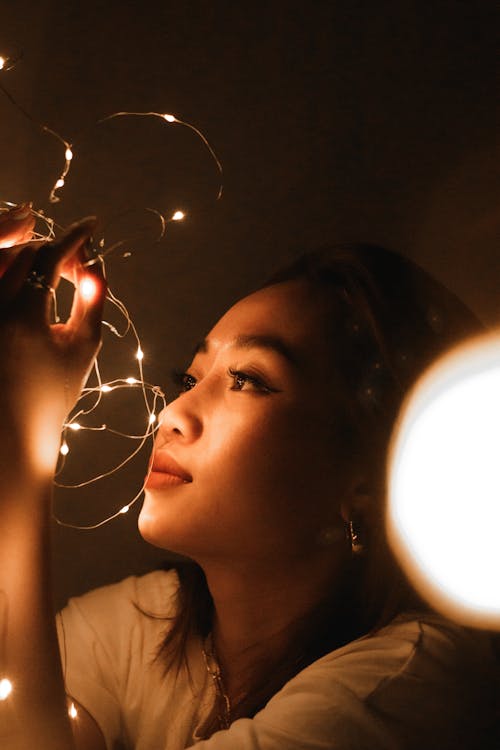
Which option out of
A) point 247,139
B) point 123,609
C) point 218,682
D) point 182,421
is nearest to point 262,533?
point 182,421

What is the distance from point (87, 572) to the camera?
1396 millimetres

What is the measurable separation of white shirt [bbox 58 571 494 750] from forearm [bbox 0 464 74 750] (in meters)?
0.19

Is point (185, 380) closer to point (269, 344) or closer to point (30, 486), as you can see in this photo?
point (269, 344)

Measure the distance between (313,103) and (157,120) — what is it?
0.30 m

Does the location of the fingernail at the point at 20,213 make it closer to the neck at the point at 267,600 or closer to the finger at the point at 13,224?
the finger at the point at 13,224

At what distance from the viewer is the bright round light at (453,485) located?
887 mm

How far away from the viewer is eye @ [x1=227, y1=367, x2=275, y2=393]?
3.23 feet

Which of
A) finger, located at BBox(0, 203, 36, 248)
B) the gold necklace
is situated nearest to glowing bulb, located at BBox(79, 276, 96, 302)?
finger, located at BBox(0, 203, 36, 248)

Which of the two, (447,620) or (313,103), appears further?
(313,103)

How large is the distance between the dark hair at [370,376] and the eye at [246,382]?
0.12m

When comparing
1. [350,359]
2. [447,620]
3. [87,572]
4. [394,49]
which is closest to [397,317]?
[350,359]

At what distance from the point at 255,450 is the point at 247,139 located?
2.15 feet

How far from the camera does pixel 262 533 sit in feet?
3.11

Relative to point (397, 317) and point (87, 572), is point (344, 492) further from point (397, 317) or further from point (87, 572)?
point (87, 572)
